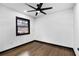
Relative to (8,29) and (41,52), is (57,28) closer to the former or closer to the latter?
(41,52)

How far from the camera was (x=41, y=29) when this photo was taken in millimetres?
5027

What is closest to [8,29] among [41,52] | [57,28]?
[41,52]

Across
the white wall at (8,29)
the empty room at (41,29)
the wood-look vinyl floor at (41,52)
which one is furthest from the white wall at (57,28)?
the white wall at (8,29)

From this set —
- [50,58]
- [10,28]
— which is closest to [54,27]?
[10,28]

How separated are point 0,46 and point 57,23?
3402mm

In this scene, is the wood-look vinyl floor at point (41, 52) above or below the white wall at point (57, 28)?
below

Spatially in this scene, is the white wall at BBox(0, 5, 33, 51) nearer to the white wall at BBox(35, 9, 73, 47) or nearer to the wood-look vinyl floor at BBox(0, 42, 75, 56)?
the wood-look vinyl floor at BBox(0, 42, 75, 56)

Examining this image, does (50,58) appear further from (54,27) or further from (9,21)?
(54,27)

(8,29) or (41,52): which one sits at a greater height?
(8,29)

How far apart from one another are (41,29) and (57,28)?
142 cm

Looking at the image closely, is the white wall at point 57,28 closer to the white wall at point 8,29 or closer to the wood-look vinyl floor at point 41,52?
the wood-look vinyl floor at point 41,52

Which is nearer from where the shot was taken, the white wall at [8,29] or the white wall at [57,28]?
the white wall at [8,29]

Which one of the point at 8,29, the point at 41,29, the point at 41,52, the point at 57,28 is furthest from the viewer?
the point at 41,29

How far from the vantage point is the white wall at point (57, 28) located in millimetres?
3549
